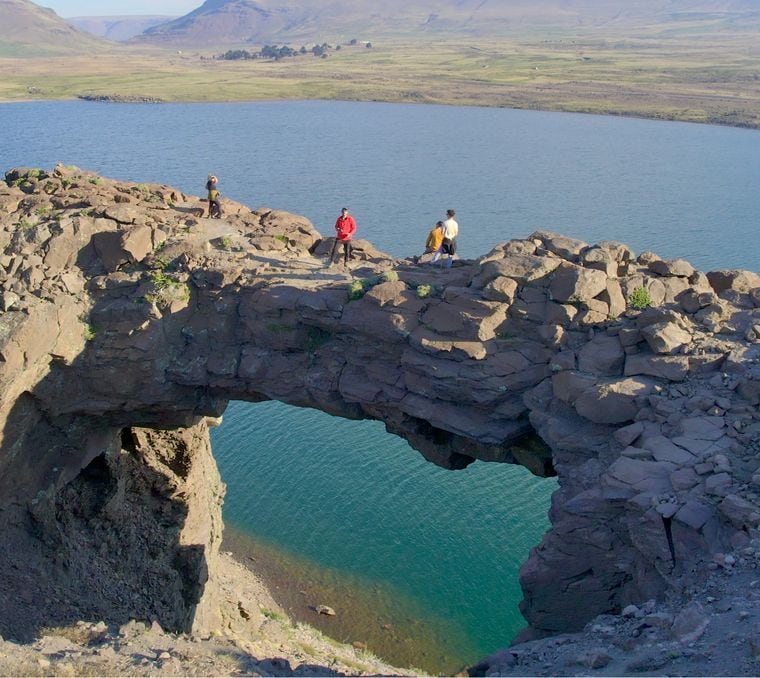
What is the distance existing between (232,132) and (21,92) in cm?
5417

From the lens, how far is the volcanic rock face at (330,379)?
19.2m

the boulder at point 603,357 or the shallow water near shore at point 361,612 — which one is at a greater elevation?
the boulder at point 603,357

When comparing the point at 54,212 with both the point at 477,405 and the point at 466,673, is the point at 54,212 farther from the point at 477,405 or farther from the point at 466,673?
the point at 466,673

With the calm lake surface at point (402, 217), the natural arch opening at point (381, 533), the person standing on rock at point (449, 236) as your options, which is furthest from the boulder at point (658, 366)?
the calm lake surface at point (402, 217)

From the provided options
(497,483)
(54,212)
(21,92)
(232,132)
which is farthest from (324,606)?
(21,92)

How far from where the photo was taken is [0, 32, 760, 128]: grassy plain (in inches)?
4702

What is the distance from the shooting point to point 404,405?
23.9 metres

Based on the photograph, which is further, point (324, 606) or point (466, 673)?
point (324, 606)

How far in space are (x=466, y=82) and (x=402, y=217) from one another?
95.0 m

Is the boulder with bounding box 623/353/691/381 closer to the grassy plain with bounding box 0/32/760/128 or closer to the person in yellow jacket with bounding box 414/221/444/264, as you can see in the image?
the person in yellow jacket with bounding box 414/221/444/264

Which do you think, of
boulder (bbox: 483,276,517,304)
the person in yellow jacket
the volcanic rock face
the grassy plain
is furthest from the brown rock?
the grassy plain

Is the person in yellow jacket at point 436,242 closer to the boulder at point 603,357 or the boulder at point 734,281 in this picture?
the boulder at point 603,357

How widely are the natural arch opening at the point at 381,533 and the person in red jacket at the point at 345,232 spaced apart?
11662mm

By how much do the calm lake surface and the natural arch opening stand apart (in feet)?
0.23
